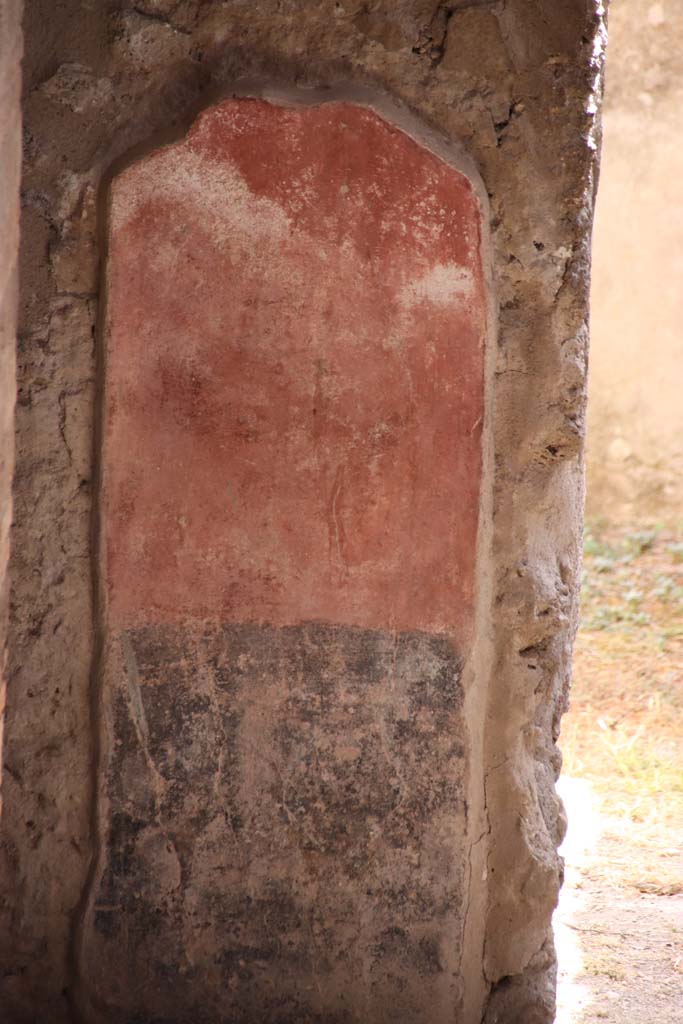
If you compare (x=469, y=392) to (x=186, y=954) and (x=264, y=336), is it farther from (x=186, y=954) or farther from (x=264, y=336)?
(x=186, y=954)

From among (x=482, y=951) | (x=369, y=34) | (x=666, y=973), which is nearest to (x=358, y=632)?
(x=482, y=951)

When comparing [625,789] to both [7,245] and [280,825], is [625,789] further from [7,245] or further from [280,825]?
[7,245]

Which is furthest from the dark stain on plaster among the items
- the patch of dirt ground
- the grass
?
the grass

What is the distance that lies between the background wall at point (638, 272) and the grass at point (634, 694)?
0.36 m

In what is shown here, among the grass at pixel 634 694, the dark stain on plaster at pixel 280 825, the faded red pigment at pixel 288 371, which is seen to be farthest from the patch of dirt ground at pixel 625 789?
the faded red pigment at pixel 288 371

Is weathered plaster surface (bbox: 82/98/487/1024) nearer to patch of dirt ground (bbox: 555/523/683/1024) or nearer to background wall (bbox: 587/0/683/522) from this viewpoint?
patch of dirt ground (bbox: 555/523/683/1024)

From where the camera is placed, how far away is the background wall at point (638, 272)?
18.0 feet

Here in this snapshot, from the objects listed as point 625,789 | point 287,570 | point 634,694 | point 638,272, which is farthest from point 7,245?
point 638,272

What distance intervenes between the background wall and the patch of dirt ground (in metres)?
0.37

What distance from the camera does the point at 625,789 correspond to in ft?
10.5

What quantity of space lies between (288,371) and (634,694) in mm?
2719

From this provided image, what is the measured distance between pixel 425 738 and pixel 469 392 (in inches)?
18.6

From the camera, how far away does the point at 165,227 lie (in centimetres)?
154

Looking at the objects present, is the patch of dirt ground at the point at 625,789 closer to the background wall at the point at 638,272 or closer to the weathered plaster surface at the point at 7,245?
the background wall at the point at 638,272
